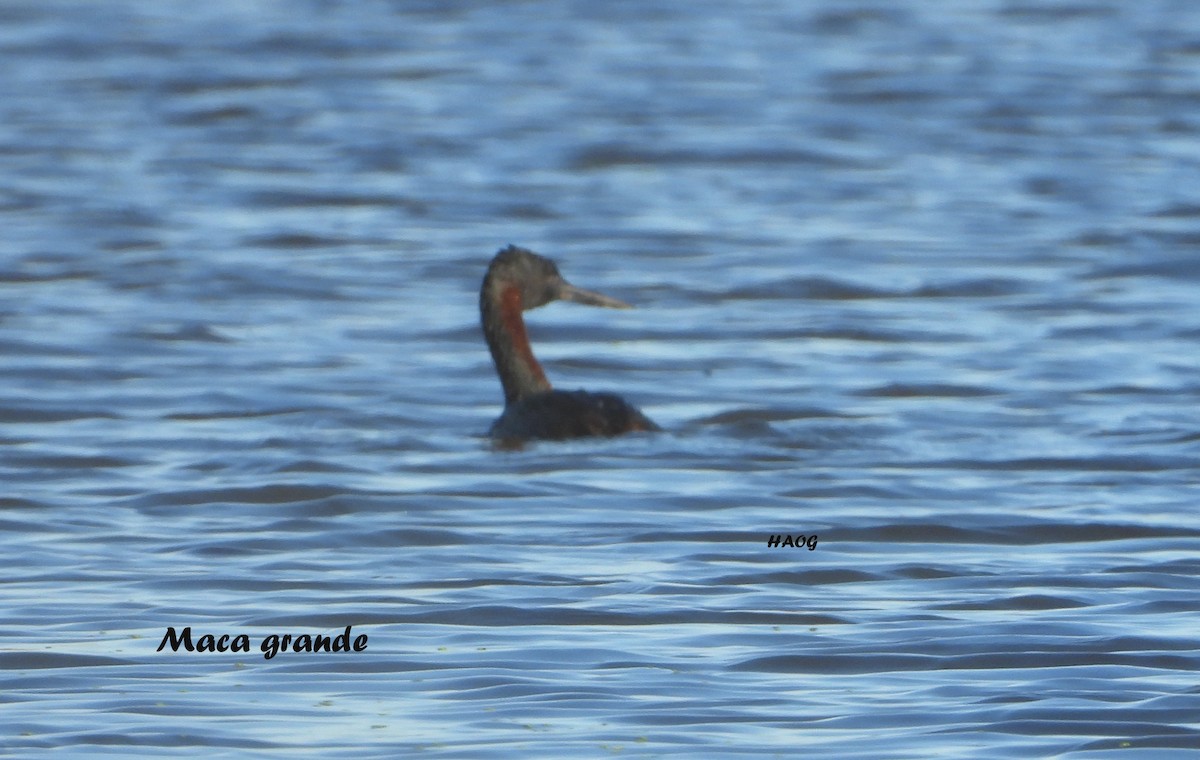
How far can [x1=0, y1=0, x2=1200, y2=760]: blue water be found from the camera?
662cm

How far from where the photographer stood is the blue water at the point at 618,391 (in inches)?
261

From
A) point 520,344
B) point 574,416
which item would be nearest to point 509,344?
point 520,344

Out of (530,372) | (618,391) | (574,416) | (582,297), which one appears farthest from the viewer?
(618,391)

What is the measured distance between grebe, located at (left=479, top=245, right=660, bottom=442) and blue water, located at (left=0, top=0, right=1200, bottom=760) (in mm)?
144

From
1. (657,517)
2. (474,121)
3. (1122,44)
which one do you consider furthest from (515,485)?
(1122,44)

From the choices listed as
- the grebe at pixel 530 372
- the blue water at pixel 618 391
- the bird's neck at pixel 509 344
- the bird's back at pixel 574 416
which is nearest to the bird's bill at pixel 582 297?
the grebe at pixel 530 372

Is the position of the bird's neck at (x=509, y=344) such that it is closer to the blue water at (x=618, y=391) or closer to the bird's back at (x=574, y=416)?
the blue water at (x=618, y=391)

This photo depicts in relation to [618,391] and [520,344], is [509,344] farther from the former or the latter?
[618,391]

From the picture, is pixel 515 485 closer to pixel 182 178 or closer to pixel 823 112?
pixel 182 178

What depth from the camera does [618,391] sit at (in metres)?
13.5

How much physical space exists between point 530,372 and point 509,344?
175 millimetres

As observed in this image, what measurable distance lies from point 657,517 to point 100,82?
19.6m

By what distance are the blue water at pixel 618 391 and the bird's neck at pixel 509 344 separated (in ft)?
1.28

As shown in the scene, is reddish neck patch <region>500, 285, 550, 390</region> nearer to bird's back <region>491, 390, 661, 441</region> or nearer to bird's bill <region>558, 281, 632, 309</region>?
bird's bill <region>558, 281, 632, 309</region>
